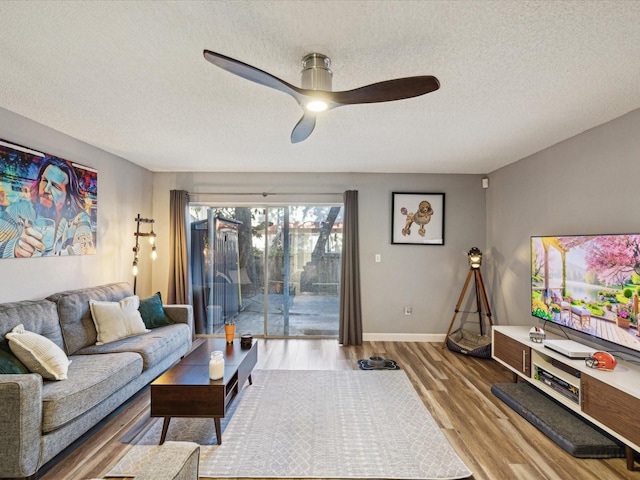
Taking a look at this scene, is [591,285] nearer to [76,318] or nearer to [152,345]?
[152,345]

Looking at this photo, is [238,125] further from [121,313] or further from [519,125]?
[519,125]

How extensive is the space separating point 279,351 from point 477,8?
3.98 metres

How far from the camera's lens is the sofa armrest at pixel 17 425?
1798mm

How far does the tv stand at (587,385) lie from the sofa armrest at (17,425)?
11.5 feet

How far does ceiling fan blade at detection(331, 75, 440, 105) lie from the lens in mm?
1573

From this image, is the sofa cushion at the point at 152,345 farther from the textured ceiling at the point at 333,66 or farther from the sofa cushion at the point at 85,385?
the textured ceiling at the point at 333,66

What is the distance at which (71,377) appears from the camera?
232 cm

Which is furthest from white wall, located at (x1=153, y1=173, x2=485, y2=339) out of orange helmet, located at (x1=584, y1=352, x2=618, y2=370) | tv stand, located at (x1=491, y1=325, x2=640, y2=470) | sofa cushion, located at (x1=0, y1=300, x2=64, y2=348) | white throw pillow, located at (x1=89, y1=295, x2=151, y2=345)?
sofa cushion, located at (x1=0, y1=300, x2=64, y2=348)

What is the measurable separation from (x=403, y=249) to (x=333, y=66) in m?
3.31

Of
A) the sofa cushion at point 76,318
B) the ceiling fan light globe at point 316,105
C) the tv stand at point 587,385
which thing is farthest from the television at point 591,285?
the sofa cushion at point 76,318

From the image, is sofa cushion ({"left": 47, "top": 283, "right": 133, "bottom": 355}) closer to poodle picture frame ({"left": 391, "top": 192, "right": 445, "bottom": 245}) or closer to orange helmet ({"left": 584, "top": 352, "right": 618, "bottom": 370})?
poodle picture frame ({"left": 391, "top": 192, "right": 445, "bottom": 245})

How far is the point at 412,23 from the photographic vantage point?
1.59 m

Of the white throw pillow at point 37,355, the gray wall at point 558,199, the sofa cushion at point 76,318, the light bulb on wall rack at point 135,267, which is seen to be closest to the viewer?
the white throw pillow at point 37,355

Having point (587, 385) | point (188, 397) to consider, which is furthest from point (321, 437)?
point (587, 385)
